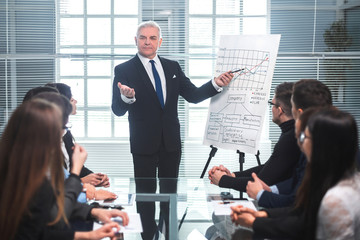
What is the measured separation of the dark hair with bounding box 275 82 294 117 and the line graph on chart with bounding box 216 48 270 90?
807 mm

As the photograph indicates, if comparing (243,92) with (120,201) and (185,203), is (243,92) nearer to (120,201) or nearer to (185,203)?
(185,203)

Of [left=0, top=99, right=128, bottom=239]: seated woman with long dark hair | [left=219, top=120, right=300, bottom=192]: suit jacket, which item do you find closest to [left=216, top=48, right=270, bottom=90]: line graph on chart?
[left=219, top=120, right=300, bottom=192]: suit jacket

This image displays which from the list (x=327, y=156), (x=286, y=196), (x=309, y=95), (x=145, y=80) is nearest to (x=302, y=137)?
(x=327, y=156)

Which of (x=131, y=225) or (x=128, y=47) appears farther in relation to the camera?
(x=128, y=47)

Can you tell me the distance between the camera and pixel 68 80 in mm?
4793

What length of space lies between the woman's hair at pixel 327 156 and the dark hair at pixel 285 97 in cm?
86

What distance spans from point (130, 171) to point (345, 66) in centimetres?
236

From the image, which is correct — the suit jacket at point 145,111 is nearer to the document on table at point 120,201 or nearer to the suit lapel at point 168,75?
the suit lapel at point 168,75

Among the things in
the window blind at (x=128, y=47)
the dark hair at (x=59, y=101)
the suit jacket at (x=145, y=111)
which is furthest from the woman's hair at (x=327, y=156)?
the window blind at (x=128, y=47)

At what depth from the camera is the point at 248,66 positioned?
11.7ft

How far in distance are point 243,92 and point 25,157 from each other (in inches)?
86.8

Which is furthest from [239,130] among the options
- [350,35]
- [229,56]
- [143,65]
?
[350,35]

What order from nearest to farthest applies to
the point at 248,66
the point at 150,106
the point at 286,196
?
the point at 286,196 → the point at 150,106 → the point at 248,66

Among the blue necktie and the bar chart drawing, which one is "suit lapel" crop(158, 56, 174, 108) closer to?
the blue necktie
